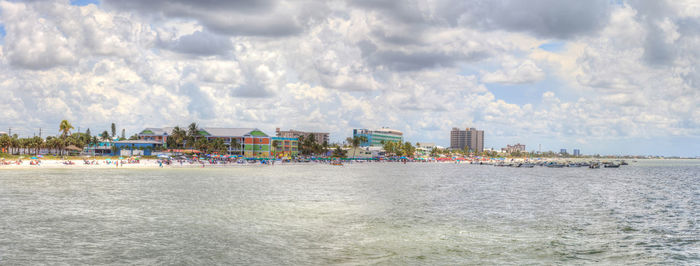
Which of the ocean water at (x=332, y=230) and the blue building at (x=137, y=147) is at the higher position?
the blue building at (x=137, y=147)

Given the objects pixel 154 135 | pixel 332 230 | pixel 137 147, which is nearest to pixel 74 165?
pixel 137 147

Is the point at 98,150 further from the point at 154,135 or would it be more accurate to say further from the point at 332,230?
the point at 332,230

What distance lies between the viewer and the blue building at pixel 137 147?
18585 cm

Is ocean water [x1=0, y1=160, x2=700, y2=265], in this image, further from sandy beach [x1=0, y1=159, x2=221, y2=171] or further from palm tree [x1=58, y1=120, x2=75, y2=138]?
palm tree [x1=58, y1=120, x2=75, y2=138]

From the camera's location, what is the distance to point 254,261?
73.5 feet

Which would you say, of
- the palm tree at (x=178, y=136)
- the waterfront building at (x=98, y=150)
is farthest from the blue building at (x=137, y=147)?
the palm tree at (x=178, y=136)

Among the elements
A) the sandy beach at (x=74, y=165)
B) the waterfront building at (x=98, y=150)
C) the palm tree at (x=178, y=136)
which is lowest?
the sandy beach at (x=74, y=165)

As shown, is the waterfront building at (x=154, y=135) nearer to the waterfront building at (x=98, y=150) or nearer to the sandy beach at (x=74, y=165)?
the waterfront building at (x=98, y=150)

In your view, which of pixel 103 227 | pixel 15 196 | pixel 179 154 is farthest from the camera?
pixel 179 154

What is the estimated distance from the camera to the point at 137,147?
620 ft

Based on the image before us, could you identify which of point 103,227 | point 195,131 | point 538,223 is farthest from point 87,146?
point 538,223

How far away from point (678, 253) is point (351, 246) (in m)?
17.3

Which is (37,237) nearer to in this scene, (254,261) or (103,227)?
(103,227)

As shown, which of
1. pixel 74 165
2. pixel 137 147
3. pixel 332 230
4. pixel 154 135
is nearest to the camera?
pixel 332 230
